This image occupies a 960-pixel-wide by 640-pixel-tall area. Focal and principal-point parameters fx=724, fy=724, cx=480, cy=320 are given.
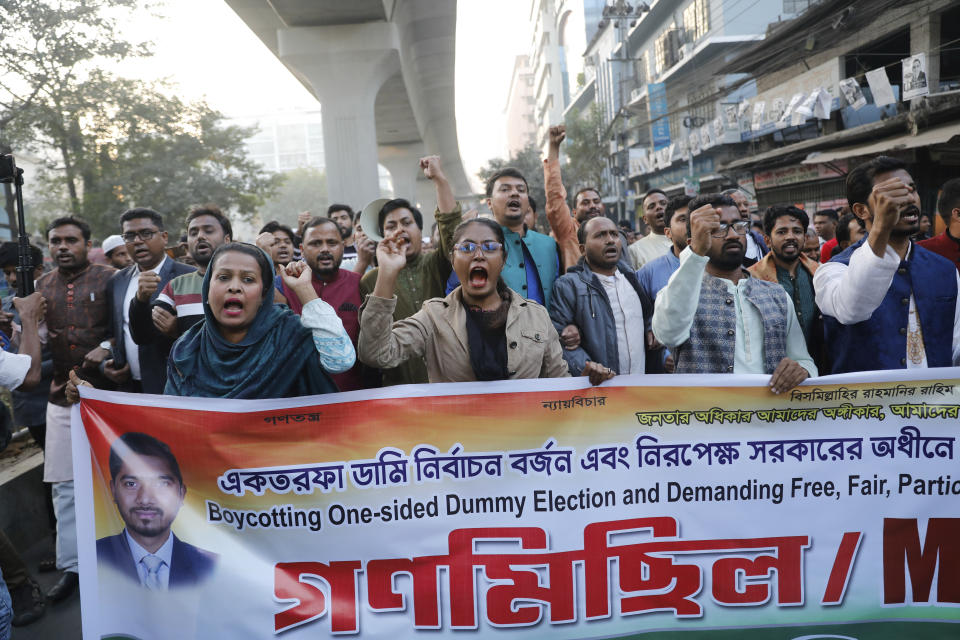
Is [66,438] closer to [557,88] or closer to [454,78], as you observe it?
[454,78]

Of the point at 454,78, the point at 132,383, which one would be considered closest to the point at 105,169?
the point at 454,78

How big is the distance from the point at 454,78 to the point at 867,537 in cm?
2634

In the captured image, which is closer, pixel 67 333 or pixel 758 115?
pixel 67 333

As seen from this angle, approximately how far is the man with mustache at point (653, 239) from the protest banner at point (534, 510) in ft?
9.50

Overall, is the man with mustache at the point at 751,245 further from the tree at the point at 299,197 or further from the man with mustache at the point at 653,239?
the tree at the point at 299,197

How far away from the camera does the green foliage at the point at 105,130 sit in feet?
58.0

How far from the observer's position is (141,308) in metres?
3.69

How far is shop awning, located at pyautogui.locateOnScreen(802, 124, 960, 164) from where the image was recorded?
40.9ft

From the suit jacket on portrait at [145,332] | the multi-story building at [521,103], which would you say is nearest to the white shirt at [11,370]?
the suit jacket on portrait at [145,332]

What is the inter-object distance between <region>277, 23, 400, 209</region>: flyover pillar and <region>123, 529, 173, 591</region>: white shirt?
52.7 ft

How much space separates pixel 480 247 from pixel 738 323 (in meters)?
1.16

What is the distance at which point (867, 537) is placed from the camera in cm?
265

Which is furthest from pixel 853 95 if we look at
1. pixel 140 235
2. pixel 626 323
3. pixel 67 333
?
pixel 67 333

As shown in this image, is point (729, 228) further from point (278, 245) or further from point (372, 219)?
point (278, 245)
